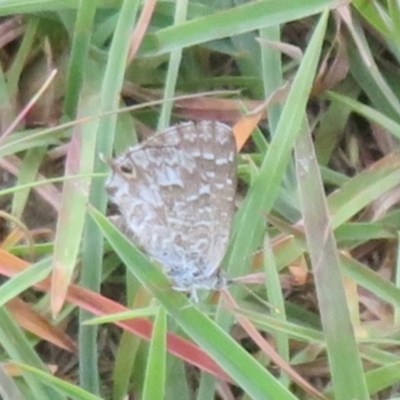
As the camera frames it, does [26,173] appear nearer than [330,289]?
No

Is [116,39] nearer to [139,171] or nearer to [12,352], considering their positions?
[139,171]

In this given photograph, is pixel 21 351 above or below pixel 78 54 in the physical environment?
below

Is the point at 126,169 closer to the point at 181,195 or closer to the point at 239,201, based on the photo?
the point at 181,195

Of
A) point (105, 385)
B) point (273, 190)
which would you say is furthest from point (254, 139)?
point (105, 385)

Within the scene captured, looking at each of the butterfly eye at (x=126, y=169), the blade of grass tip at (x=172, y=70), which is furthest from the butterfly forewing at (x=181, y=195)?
the blade of grass tip at (x=172, y=70)

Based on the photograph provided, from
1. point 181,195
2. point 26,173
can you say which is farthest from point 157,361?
point 26,173

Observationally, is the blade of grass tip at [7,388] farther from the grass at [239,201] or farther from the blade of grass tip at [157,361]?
the blade of grass tip at [157,361]
